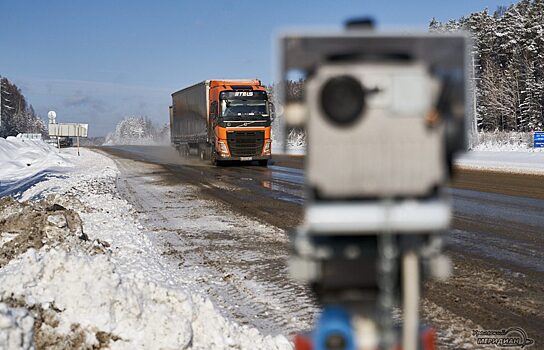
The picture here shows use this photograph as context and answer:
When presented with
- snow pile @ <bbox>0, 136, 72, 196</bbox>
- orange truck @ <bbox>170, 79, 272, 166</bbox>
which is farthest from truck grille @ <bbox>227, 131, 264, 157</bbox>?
snow pile @ <bbox>0, 136, 72, 196</bbox>

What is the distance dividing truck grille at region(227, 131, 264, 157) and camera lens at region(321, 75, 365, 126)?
997 inches

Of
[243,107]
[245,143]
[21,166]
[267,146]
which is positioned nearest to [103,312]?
[243,107]

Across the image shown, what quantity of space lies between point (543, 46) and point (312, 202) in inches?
3058

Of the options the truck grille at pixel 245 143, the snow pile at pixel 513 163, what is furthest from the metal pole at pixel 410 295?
the truck grille at pixel 245 143

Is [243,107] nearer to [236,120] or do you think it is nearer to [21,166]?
[236,120]

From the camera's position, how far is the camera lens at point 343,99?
826 mm

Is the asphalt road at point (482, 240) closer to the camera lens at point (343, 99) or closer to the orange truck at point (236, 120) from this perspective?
the camera lens at point (343, 99)

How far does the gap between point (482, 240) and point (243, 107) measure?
17.7m

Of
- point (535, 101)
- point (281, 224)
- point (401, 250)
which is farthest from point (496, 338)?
point (535, 101)

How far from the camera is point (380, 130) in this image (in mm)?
830

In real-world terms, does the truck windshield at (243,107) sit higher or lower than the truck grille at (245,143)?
Answer: higher

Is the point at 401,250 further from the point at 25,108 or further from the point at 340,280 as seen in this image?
the point at 25,108

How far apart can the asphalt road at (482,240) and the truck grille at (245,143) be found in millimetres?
5347

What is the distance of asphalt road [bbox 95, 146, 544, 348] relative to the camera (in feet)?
18.5
